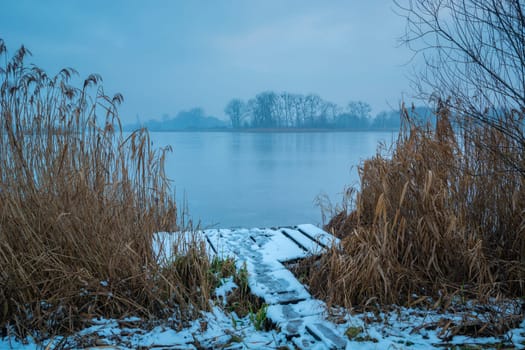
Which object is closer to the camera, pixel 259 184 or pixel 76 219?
pixel 76 219

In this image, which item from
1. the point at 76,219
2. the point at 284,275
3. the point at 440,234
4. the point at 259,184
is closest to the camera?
the point at 76,219

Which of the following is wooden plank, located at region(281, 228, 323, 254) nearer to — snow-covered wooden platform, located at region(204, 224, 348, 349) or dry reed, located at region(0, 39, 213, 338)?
snow-covered wooden platform, located at region(204, 224, 348, 349)

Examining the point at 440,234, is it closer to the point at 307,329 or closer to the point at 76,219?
the point at 307,329

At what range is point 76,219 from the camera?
209cm

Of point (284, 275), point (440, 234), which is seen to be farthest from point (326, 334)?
point (440, 234)

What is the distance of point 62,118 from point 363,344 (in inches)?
77.3

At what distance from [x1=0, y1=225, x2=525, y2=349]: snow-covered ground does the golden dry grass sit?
0.10 m

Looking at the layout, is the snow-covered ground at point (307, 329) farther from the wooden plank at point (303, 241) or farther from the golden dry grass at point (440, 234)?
the wooden plank at point (303, 241)

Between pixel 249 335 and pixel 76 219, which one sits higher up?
pixel 76 219

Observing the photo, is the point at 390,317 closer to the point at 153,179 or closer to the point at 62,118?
the point at 153,179

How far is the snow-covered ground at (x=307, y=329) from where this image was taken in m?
1.81

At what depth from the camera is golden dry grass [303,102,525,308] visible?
7.13 feet

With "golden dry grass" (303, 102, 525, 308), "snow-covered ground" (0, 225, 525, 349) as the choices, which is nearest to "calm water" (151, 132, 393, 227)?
"golden dry grass" (303, 102, 525, 308)

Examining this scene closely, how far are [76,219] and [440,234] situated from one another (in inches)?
77.2
